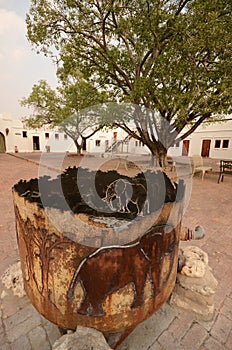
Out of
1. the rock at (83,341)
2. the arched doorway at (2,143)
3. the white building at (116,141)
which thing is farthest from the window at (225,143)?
the arched doorway at (2,143)

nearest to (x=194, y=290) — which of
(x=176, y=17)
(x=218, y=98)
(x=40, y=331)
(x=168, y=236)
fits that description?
(x=168, y=236)

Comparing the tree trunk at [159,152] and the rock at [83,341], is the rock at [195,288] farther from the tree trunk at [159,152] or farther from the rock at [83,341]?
the tree trunk at [159,152]

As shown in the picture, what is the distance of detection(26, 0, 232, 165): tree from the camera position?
209 inches

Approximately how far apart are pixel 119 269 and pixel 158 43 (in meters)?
7.37

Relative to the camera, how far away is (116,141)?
2295cm

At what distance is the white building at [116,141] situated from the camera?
18.1 meters

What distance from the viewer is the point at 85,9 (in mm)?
6129

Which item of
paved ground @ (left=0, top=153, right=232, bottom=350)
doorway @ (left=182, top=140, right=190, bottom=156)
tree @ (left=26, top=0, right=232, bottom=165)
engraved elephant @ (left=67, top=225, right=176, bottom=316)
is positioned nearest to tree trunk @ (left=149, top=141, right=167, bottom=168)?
tree @ (left=26, top=0, right=232, bottom=165)

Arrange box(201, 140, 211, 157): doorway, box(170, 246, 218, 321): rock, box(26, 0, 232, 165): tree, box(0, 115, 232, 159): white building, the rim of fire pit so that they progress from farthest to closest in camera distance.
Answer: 1. box(201, 140, 211, 157): doorway
2. box(0, 115, 232, 159): white building
3. box(26, 0, 232, 165): tree
4. box(170, 246, 218, 321): rock
5. the rim of fire pit

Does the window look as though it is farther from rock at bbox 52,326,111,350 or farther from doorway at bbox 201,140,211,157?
rock at bbox 52,326,111,350

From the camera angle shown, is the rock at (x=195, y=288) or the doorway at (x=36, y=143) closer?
the rock at (x=195, y=288)

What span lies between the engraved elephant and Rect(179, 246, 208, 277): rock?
80 cm

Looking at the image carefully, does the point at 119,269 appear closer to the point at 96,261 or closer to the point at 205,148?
the point at 96,261

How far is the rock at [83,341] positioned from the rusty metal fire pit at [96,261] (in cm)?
4
